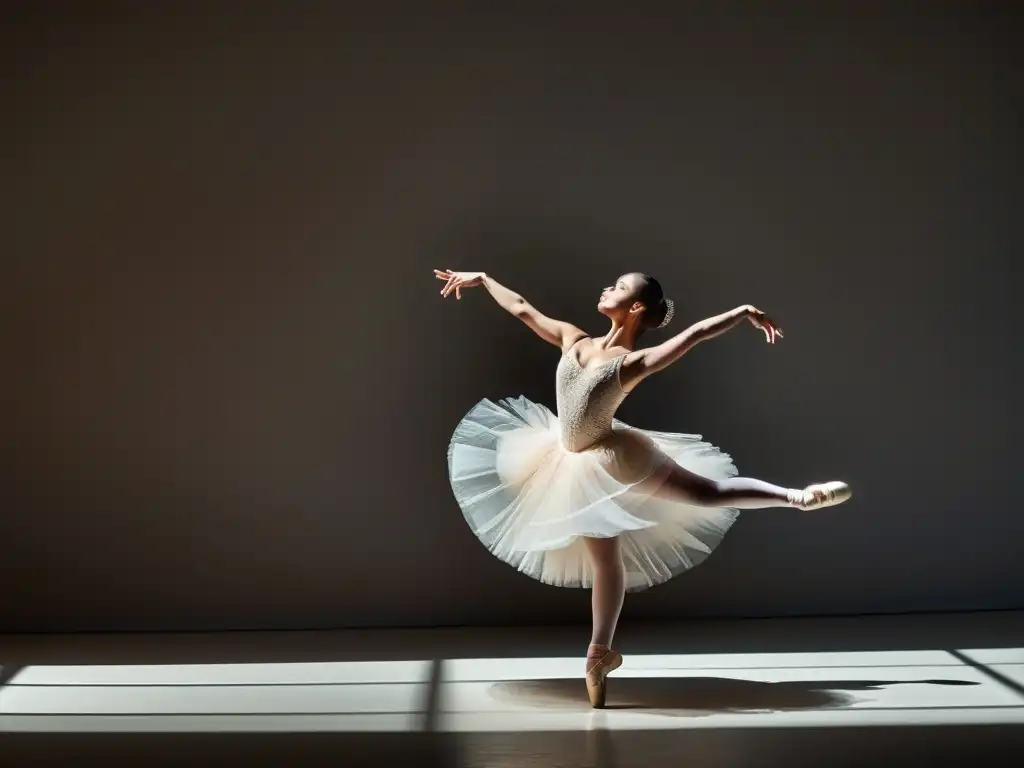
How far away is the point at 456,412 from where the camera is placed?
4.22 metres

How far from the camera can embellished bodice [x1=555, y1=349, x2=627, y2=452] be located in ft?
10.2

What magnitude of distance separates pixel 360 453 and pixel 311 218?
0.89 meters

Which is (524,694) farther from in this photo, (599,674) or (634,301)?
(634,301)

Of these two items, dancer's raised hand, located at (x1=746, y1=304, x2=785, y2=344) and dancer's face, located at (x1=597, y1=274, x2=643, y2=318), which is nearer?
dancer's raised hand, located at (x1=746, y1=304, x2=785, y2=344)

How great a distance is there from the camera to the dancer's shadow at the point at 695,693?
3.01 m

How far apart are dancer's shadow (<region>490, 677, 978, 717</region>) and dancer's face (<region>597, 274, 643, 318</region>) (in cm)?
107

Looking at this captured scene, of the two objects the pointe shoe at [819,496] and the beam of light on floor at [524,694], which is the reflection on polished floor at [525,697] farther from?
the pointe shoe at [819,496]

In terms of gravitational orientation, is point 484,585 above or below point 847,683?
above

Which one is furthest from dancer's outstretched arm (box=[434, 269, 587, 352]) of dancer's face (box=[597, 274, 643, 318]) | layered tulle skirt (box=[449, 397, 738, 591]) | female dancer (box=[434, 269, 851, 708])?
layered tulle skirt (box=[449, 397, 738, 591])

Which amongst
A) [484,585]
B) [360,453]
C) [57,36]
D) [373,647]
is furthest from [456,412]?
[57,36]

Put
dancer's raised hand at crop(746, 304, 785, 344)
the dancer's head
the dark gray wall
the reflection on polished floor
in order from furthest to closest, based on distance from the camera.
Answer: the dark gray wall < the dancer's head < dancer's raised hand at crop(746, 304, 785, 344) < the reflection on polished floor

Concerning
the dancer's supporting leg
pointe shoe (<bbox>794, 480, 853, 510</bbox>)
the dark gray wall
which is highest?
the dark gray wall

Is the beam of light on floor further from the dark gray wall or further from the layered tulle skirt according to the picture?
the dark gray wall

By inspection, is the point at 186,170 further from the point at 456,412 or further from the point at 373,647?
the point at 373,647
